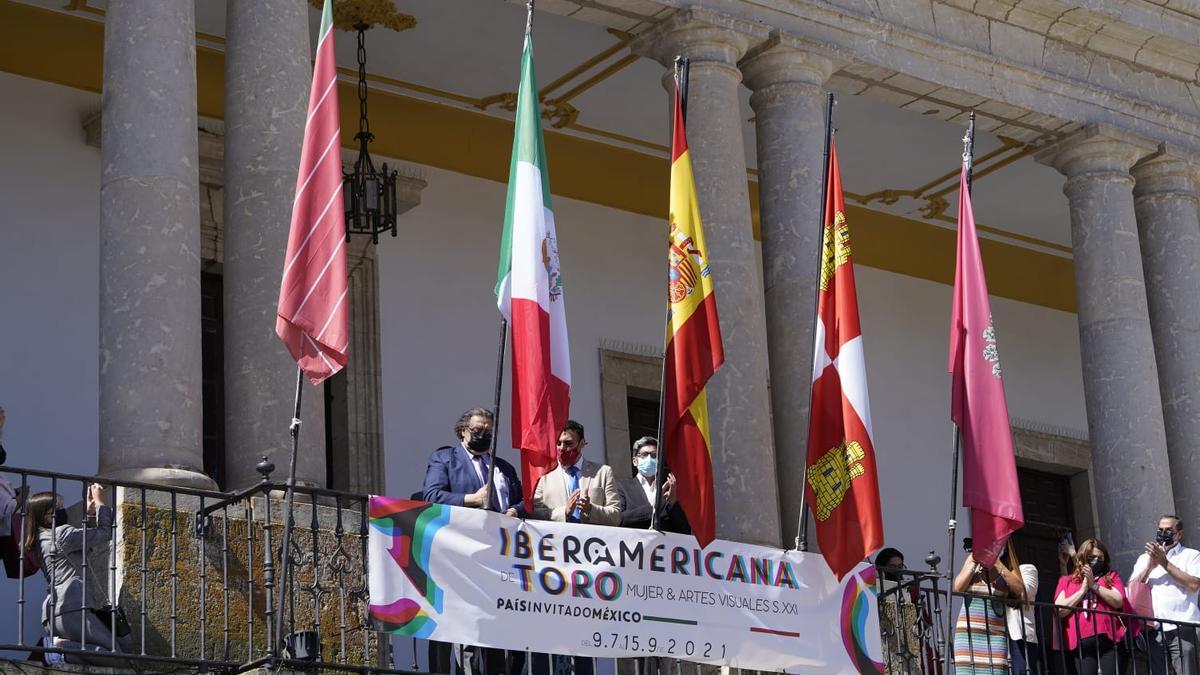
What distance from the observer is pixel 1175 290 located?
1403 cm

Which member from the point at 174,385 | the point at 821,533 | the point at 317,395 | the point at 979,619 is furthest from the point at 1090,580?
the point at 174,385

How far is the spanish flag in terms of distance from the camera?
32.2 feet

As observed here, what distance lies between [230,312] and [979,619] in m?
4.30

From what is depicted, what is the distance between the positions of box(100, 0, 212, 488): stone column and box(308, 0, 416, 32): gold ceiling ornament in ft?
9.80

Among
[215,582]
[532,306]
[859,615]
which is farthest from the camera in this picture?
[859,615]

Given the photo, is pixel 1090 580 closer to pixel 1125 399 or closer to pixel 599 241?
pixel 1125 399

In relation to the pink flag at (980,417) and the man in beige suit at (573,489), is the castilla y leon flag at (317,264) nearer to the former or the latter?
the man in beige suit at (573,489)

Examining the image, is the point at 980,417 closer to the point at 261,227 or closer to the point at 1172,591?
the point at 1172,591

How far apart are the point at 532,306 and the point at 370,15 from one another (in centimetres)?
417

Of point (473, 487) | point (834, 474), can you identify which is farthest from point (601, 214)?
point (473, 487)

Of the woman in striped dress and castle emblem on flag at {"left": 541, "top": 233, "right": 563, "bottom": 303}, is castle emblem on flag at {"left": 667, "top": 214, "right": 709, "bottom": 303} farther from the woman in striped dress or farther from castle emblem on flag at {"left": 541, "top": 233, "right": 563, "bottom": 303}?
the woman in striped dress

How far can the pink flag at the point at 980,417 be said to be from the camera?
1048 centimetres

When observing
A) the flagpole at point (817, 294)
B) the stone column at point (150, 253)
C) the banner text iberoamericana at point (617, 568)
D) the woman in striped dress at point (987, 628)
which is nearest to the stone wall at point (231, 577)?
the stone column at point (150, 253)

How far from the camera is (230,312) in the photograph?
32.4ft
